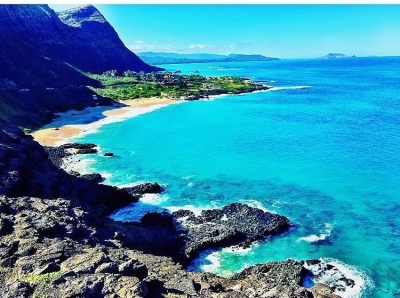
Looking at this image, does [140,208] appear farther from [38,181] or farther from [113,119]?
[113,119]

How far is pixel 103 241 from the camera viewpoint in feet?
118

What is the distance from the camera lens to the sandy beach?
95.7m

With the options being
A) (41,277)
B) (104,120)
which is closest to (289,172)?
(41,277)

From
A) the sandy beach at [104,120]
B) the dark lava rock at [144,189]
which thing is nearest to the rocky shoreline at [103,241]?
the dark lava rock at [144,189]

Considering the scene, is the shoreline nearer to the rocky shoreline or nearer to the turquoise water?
the turquoise water

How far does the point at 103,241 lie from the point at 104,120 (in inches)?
3707

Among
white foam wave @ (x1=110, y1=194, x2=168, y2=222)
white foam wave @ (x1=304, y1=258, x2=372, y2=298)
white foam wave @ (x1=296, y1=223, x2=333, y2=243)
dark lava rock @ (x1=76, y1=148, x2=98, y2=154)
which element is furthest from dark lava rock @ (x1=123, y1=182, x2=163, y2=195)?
white foam wave @ (x1=304, y1=258, x2=372, y2=298)

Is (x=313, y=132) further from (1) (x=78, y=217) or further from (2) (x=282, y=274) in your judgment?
(1) (x=78, y=217)

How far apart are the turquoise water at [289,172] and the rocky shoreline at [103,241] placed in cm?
314

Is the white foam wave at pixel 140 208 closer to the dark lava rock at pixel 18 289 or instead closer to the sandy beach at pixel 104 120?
the dark lava rock at pixel 18 289

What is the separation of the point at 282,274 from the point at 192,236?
12626 millimetres

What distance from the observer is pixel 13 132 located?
52.9 meters

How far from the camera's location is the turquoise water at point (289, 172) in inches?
1702

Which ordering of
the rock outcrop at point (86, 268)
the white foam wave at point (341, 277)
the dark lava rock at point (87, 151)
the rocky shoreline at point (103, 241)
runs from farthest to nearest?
the dark lava rock at point (87, 151), the white foam wave at point (341, 277), the rocky shoreline at point (103, 241), the rock outcrop at point (86, 268)
